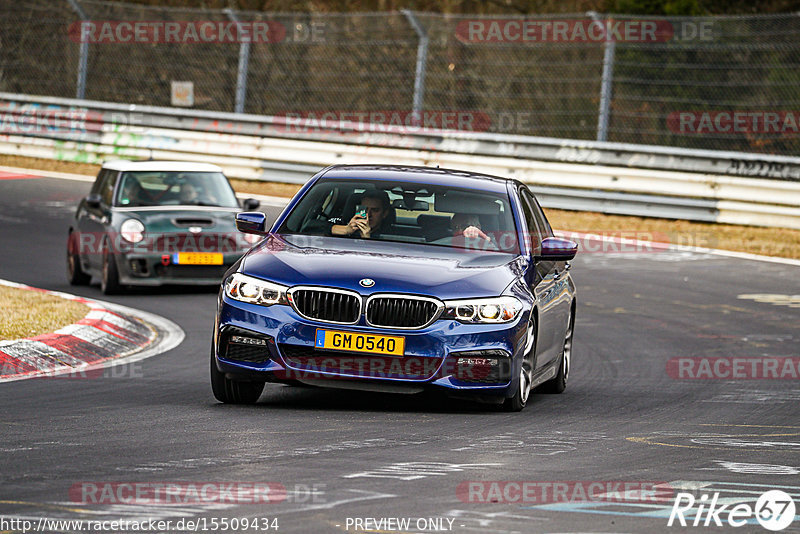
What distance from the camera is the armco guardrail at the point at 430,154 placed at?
2184 cm

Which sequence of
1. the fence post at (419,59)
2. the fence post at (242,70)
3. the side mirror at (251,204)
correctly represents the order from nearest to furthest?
the side mirror at (251,204), the fence post at (419,59), the fence post at (242,70)

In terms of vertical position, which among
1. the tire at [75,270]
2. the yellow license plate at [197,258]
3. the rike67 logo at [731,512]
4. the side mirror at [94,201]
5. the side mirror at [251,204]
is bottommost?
the tire at [75,270]

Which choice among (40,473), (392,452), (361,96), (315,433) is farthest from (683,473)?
(361,96)

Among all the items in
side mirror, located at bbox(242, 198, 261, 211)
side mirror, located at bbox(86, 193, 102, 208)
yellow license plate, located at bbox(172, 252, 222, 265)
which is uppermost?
side mirror, located at bbox(242, 198, 261, 211)

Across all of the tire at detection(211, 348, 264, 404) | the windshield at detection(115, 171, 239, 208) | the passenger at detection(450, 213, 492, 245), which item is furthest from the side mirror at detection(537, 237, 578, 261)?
the windshield at detection(115, 171, 239, 208)

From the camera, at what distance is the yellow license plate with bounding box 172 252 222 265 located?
626 inches

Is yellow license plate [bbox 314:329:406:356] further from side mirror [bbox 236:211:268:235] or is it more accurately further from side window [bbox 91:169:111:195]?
side window [bbox 91:169:111:195]

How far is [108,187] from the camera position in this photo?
17094 mm

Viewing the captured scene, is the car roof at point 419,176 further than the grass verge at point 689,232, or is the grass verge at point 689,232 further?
the grass verge at point 689,232

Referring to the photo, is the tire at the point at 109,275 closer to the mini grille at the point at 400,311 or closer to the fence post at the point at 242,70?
the mini grille at the point at 400,311

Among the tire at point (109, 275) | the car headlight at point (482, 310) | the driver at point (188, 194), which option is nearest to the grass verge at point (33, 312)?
the tire at point (109, 275)

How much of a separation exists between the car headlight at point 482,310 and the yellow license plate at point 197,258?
7.74 m

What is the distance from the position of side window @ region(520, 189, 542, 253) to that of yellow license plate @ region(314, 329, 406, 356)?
1701mm

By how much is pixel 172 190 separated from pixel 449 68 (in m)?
13.7
